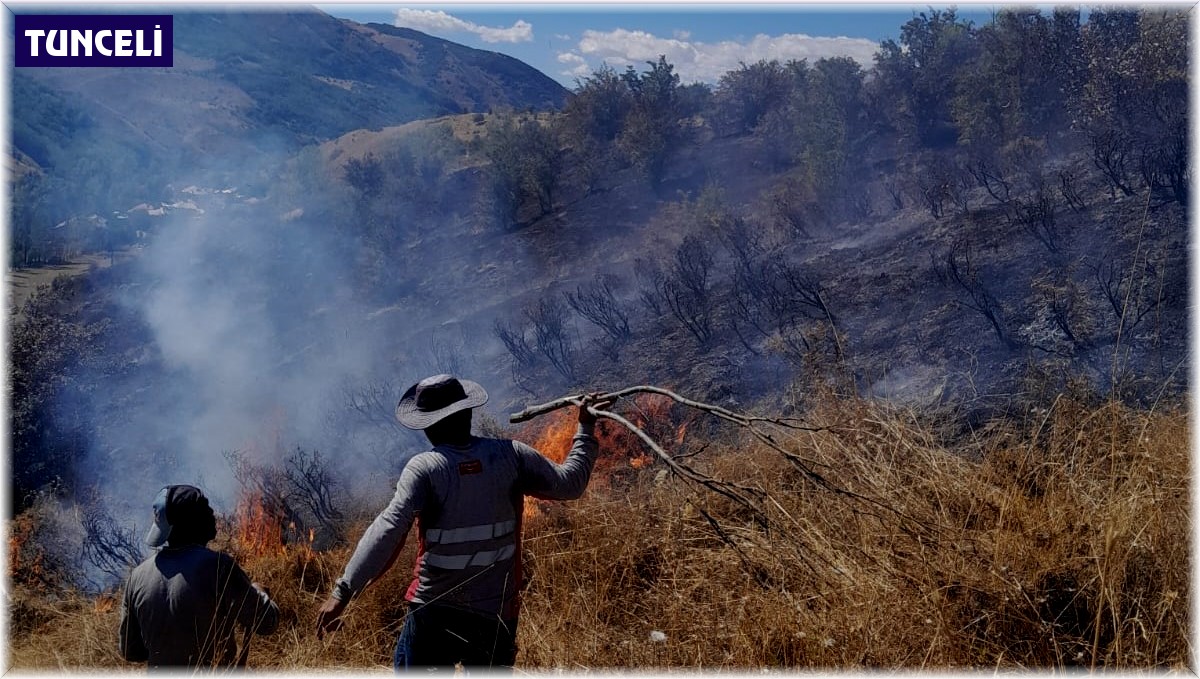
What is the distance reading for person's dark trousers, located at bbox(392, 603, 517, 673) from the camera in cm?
288

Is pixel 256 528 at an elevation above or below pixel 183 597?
below

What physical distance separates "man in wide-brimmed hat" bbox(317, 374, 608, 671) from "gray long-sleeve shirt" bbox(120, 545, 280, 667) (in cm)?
45

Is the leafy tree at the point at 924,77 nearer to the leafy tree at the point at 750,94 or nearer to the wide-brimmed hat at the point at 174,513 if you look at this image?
the leafy tree at the point at 750,94

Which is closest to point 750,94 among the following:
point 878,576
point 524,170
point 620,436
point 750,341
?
point 524,170

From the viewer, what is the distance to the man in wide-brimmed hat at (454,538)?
2.79 m

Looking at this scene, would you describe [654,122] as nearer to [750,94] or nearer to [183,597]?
[750,94]

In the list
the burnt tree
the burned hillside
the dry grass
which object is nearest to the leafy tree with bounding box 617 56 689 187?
the burned hillside

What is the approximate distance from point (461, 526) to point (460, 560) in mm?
125

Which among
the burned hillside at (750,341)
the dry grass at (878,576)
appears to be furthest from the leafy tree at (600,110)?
the dry grass at (878,576)

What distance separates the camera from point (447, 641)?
2.91 metres

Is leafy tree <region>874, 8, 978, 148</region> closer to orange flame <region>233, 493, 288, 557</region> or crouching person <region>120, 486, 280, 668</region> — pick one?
orange flame <region>233, 493, 288, 557</region>

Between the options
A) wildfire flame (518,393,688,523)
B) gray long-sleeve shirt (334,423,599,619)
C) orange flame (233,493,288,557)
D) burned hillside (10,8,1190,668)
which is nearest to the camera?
gray long-sleeve shirt (334,423,599,619)

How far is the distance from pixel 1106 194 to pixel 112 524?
44.0ft

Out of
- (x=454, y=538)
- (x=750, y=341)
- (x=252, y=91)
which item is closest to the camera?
(x=454, y=538)
